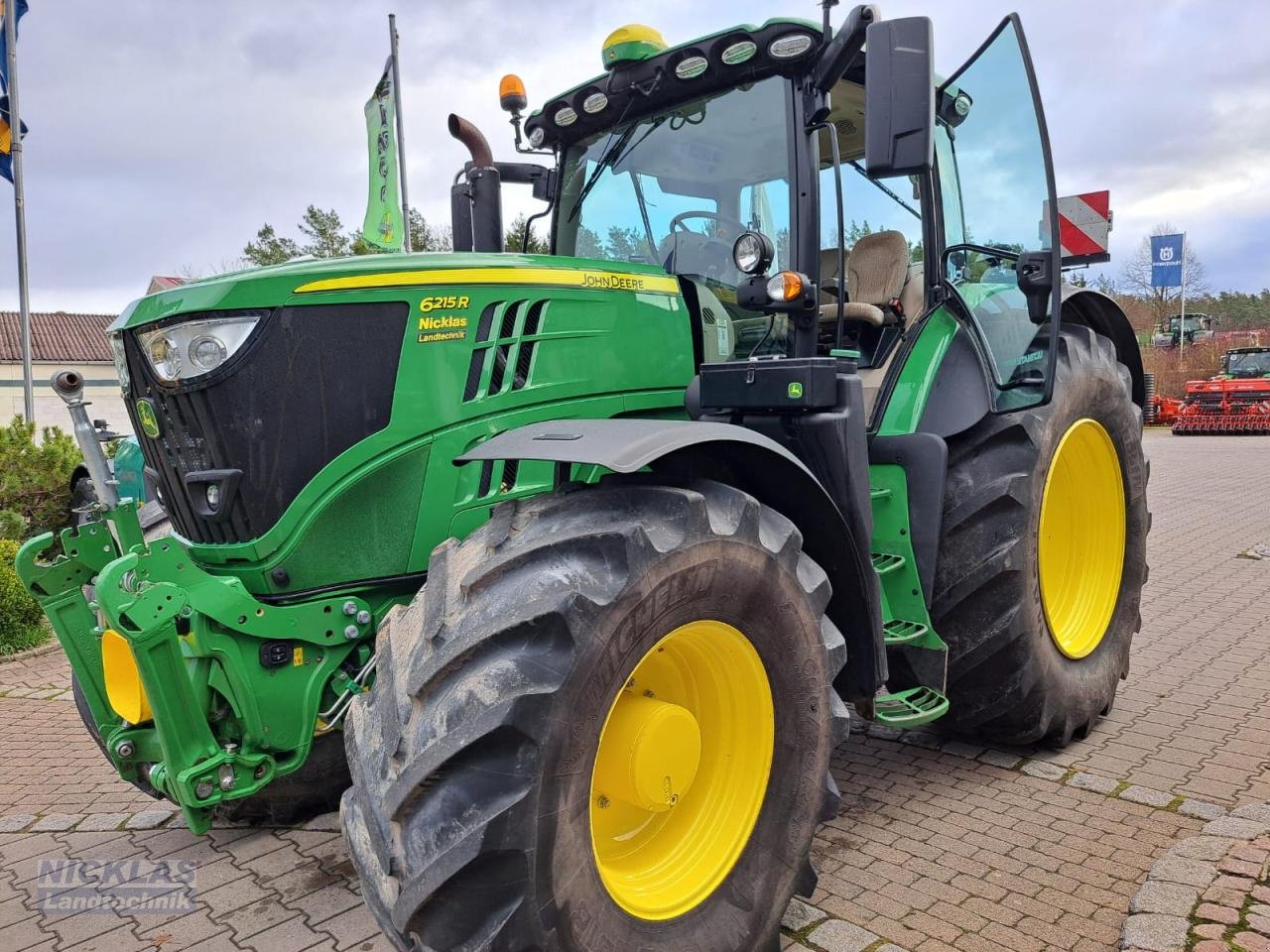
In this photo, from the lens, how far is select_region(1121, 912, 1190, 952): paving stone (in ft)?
8.52

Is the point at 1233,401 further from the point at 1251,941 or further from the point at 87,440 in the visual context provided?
the point at 87,440

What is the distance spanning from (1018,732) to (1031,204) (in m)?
2.11

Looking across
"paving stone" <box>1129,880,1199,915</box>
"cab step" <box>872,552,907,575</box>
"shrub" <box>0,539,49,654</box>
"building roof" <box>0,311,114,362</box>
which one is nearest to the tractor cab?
"cab step" <box>872,552,907,575</box>

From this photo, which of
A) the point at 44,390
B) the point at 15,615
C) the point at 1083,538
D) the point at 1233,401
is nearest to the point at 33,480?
the point at 15,615

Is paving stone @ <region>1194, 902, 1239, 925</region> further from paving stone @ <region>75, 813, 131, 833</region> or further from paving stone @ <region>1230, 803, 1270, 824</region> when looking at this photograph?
paving stone @ <region>75, 813, 131, 833</region>

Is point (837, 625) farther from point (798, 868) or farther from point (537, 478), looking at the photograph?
point (537, 478)

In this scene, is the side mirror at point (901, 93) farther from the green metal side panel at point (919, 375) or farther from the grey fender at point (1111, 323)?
the grey fender at point (1111, 323)

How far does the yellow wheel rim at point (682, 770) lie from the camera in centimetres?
237

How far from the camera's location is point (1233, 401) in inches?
858

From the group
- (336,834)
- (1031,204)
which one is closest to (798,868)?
(336,834)

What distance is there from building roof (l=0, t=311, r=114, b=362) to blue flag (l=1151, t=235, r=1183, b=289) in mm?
34221

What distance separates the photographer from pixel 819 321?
346cm

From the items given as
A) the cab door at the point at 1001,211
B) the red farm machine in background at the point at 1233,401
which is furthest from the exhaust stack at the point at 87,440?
the red farm machine in background at the point at 1233,401

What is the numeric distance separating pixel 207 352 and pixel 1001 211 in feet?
10.0
